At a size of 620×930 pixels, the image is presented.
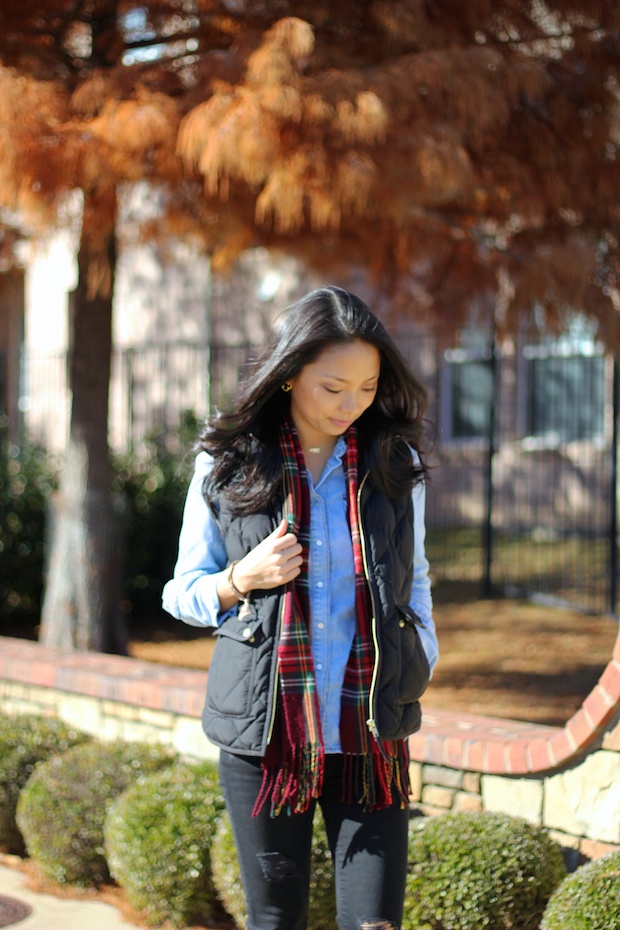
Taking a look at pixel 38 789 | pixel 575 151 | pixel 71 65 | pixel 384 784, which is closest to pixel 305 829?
pixel 384 784

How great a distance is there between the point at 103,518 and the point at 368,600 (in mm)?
4396

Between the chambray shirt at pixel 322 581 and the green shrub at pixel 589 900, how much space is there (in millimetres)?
851

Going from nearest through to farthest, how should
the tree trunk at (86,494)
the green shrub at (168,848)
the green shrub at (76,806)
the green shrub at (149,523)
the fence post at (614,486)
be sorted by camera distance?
1. the green shrub at (168,848)
2. the green shrub at (76,806)
3. the tree trunk at (86,494)
4. the fence post at (614,486)
5. the green shrub at (149,523)

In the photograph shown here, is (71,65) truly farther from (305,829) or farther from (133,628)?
(305,829)

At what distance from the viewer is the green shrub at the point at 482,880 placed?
10.6 feet

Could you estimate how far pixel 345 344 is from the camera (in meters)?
2.48

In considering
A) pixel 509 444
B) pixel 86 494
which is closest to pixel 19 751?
pixel 86 494

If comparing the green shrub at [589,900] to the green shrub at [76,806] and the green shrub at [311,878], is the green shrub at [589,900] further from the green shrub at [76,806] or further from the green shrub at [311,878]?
the green shrub at [76,806]

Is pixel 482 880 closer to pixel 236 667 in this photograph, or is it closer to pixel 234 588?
pixel 236 667

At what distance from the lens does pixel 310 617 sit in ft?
8.05

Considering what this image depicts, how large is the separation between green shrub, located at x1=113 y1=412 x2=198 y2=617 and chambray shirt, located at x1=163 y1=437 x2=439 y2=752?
5956 mm

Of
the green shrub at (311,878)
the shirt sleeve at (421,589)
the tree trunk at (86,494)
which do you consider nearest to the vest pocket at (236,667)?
the shirt sleeve at (421,589)

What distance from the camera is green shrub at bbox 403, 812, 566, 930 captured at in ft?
10.6

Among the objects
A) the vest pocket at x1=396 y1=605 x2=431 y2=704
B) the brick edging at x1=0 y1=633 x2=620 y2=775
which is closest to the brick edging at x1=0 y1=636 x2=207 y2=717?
the brick edging at x1=0 y1=633 x2=620 y2=775
